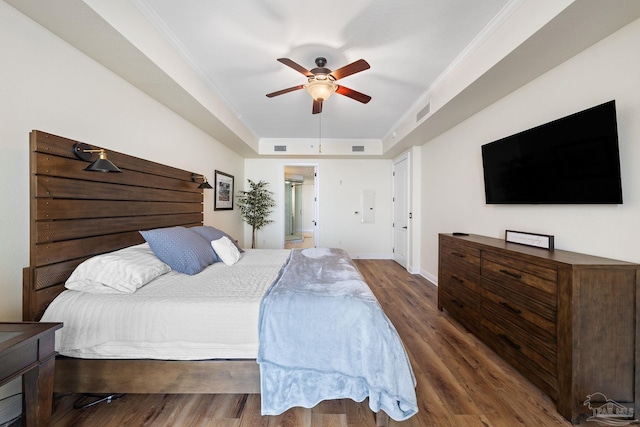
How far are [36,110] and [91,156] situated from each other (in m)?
0.36

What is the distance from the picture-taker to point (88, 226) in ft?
5.72

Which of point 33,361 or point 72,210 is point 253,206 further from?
point 33,361

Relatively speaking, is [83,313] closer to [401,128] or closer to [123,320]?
[123,320]

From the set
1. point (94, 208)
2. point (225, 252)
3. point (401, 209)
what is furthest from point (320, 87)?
point (401, 209)

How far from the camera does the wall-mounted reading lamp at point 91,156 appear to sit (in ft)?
4.99

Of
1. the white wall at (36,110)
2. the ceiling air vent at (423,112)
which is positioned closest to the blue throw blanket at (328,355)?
the white wall at (36,110)

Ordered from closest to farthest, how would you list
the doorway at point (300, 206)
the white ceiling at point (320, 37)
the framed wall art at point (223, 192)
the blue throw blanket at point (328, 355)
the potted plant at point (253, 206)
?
the blue throw blanket at point (328, 355), the white ceiling at point (320, 37), the framed wall art at point (223, 192), the potted plant at point (253, 206), the doorway at point (300, 206)

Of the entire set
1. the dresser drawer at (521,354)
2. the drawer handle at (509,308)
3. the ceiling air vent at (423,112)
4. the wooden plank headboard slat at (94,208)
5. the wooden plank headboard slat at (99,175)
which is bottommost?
the dresser drawer at (521,354)

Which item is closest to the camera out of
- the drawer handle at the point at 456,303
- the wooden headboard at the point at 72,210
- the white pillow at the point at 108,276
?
the wooden headboard at the point at 72,210

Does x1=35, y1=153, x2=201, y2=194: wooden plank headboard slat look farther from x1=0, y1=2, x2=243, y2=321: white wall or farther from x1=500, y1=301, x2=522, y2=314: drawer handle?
x1=500, y1=301, x2=522, y2=314: drawer handle

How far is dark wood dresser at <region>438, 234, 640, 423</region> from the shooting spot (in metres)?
1.36

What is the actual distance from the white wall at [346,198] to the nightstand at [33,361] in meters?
4.31

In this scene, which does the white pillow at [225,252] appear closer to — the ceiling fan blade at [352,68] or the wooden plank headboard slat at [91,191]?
the wooden plank headboard slat at [91,191]

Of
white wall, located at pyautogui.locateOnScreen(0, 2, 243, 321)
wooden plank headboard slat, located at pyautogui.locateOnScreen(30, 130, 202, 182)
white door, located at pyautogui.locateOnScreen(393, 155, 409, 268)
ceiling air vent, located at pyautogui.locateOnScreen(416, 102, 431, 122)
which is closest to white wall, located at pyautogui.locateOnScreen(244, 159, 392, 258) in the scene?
white door, located at pyautogui.locateOnScreen(393, 155, 409, 268)
